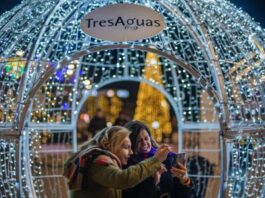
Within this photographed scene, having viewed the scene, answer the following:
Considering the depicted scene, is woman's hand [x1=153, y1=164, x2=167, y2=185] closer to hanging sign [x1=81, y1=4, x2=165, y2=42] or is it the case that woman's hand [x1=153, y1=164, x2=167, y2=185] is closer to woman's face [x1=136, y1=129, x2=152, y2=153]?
woman's face [x1=136, y1=129, x2=152, y2=153]

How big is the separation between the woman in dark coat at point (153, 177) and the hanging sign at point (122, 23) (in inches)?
28.2

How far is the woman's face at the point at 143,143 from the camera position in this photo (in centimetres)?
288

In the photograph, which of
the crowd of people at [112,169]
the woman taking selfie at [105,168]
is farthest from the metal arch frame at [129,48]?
the woman taking selfie at [105,168]

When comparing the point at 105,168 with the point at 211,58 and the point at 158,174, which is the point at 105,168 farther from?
the point at 211,58

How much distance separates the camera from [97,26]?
337 centimetres

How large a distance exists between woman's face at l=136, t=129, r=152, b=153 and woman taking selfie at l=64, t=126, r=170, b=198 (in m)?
0.39

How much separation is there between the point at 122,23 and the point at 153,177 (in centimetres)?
120

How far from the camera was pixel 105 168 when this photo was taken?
2.32m

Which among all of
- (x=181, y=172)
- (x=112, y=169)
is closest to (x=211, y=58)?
(x=181, y=172)

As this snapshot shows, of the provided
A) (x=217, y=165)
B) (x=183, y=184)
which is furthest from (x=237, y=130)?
(x=217, y=165)

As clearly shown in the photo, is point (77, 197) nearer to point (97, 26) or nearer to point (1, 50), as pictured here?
point (97, 26)

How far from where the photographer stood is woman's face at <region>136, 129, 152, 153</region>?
288 centimetres

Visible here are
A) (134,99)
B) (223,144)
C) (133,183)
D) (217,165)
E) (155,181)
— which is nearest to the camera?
(133,183)

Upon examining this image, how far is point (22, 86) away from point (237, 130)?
65.3 inches
